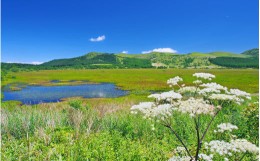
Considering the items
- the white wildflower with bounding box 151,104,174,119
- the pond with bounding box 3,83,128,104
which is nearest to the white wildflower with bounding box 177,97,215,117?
the white wildflower with bounding box 151,104,174,119

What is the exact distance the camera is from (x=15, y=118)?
13.7 m

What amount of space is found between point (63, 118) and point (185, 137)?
20.9 ft

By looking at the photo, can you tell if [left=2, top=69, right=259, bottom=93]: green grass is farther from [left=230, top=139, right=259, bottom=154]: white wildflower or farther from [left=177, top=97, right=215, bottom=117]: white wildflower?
[left=230, top=139, right=259, bottom=154]: white wildflower

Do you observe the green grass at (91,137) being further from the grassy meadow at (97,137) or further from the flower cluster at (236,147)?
the flower cluster at (236,147)

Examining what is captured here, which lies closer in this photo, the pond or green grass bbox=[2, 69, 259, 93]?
the pond

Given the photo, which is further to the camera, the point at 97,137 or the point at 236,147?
the point at 97,137

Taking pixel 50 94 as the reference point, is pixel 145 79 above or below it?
above

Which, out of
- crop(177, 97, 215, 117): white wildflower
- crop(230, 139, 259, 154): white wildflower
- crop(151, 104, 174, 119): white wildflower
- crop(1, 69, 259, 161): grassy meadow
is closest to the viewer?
crop(230, 139, 259, 154): white wildflower

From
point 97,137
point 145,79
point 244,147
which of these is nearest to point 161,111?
point 244,147

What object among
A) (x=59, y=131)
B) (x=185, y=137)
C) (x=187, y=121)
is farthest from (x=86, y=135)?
(x=187, y=121)

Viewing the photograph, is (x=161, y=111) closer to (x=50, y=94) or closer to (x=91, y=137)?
(x=91, y=137)

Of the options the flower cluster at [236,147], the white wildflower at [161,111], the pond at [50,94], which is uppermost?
the white wildflower at [161,111]

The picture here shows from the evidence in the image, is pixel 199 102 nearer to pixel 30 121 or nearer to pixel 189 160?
pixel 189 160

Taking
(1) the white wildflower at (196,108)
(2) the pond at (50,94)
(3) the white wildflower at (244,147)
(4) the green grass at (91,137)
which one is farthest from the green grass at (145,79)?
(3) the white wildflower at (244,147)
